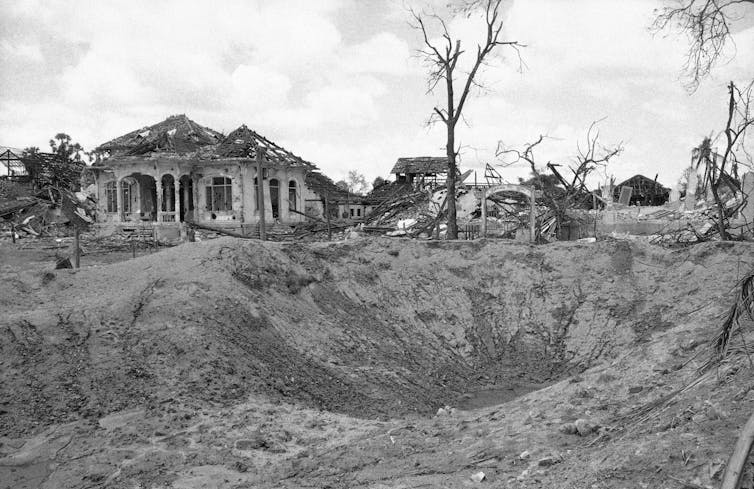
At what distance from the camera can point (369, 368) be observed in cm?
1020

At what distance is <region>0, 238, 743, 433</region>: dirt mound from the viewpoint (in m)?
8.13

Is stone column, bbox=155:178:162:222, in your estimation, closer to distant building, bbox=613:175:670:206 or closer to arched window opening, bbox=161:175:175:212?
arched window opening, bbox=161:175:175:212

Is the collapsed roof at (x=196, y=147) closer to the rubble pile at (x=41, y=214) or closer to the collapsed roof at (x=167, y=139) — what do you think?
the collapsed roof at (x=167, y=139)

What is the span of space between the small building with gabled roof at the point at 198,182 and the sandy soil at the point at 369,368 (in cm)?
1559

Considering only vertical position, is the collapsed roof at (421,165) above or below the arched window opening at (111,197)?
above

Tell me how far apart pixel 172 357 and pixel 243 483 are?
315 centimetres

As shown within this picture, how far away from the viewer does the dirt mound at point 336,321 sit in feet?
26.7

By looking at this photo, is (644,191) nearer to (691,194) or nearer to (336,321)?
(691,194)

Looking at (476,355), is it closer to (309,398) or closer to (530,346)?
(530,346)

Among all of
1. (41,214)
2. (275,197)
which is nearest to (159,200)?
(275,197)

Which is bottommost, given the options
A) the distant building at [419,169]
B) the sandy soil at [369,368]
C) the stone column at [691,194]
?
the sandy soil at [369,368]

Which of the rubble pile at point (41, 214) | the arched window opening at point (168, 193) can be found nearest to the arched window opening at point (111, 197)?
the rubble pile at point (41, 214)

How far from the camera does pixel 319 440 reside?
23.6ft

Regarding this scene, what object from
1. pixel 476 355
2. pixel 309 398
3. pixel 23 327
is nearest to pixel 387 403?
pixel 309 398
